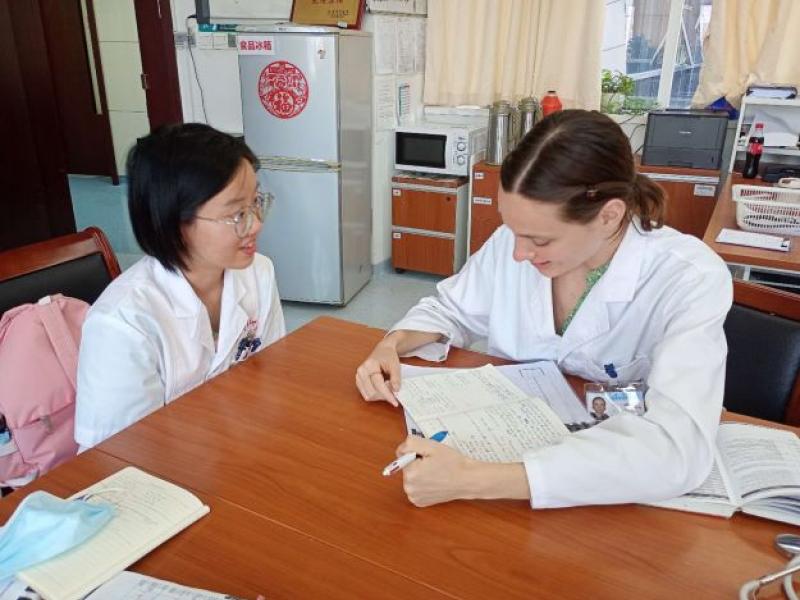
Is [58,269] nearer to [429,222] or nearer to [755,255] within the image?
[755,255]

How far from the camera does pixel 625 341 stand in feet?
4.18

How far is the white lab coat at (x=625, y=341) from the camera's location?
88cm

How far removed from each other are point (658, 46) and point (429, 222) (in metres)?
1.70

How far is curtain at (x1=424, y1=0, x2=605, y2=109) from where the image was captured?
359cm

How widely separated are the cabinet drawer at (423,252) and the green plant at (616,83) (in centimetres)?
133

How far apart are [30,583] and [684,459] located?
2.82ft

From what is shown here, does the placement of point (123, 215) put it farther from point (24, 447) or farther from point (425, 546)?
point (425, 546)

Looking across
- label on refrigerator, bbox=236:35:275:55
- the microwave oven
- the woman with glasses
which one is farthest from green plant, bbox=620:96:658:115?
the woman with glasses

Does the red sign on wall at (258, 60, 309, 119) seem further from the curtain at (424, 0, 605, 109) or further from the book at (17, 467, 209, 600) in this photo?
the book at (17, 467, 209, 600)

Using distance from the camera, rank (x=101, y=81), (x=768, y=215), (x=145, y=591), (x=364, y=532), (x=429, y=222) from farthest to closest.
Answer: (x=101, y=81), (x=429, y=222), (x=768, y=215), (x=364, y=532), (x=145, y=591)

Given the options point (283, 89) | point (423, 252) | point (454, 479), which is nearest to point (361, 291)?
point (423, 252)

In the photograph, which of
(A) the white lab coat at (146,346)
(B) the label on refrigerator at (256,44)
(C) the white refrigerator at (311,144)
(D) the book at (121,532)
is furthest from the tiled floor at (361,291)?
(D) the book at (121,532)

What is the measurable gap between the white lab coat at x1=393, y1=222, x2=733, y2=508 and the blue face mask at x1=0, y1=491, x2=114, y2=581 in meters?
0.60

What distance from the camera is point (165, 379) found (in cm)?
129
